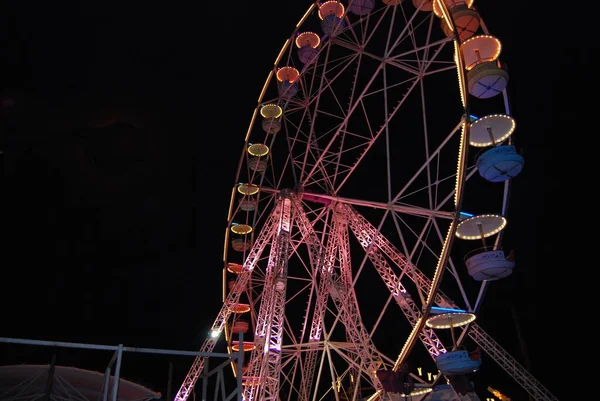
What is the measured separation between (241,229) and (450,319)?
10180mm

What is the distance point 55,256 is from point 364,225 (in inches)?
671

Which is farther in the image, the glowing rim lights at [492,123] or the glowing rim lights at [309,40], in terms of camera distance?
the glowing rim lights at [309,40]

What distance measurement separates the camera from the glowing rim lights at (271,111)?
745 inches

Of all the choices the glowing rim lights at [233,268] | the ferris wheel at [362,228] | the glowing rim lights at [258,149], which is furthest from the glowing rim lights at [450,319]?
the glowing rim lights at [258,149]

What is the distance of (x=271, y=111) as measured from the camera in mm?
19016

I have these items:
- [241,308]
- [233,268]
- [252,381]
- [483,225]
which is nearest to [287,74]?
[233,268]

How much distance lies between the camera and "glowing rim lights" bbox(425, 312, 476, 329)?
11.8 meters

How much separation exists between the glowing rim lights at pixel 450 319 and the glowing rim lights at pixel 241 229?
9.55 meters

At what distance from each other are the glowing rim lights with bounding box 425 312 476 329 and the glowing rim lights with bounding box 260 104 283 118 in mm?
9870

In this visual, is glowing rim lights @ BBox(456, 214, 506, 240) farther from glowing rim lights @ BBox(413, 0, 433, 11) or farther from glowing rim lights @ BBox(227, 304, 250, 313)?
glowing rim lights @ BBox(227, 304, 250, 313)

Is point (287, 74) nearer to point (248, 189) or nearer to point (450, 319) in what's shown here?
point (248, 189)

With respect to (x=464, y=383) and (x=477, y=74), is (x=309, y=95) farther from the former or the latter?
(x=464, y=383)

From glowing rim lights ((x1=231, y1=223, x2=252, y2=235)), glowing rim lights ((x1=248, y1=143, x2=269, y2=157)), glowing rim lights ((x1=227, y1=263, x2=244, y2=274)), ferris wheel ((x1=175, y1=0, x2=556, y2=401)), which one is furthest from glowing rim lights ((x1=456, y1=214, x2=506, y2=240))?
glowing rim lights ((x1=227, y1=263, x2=244, y2=274))

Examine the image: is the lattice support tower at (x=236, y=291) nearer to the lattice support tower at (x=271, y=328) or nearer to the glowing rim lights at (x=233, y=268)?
the lattice support tower at (x=271, y=328)
